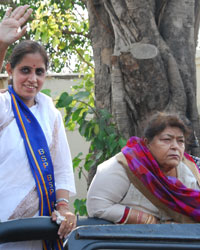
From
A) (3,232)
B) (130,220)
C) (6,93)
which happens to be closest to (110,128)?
(130,220)

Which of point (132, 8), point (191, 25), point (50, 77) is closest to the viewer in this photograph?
Result: point (132, 8)

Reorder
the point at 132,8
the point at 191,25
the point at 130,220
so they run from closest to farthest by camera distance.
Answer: the point at 130,220 < the point at 132,8 < the point at 191,25

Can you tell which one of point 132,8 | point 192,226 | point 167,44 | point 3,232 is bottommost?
point 3,232

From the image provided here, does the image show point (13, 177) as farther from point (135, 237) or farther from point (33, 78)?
point (135, 237)

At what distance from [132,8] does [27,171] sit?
2.09 m

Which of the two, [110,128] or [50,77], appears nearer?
[110,128]

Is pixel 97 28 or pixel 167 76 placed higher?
pixel 97 28

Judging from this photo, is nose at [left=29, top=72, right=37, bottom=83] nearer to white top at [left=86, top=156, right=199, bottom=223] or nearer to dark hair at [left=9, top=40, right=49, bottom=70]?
dark hair at [left=9, top=40, right=49, bottom=70]

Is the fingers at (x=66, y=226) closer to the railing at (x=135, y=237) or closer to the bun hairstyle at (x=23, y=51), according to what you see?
the bun hairstyle at (x=23, y=51)

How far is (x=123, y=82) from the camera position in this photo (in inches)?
162

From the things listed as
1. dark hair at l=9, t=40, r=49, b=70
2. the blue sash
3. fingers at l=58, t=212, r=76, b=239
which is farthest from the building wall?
fingers at l=58, t=212, r=76, b=239

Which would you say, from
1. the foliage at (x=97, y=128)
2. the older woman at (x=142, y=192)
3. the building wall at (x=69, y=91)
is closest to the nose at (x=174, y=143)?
the older woman at (x=142, y=192)

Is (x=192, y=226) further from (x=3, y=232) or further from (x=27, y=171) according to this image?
(x=27, y=171)

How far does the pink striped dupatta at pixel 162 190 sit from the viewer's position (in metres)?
3.14
